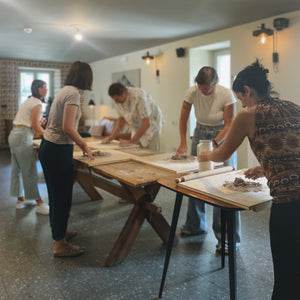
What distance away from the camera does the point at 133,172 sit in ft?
6.54

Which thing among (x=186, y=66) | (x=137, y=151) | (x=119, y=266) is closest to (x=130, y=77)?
(x=186, y=66)

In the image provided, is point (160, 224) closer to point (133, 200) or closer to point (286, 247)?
point (133, 200)

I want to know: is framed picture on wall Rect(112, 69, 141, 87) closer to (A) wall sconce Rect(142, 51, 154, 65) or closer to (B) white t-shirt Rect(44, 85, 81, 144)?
(A) wall sconce Rect(142, 51, 154, 65)

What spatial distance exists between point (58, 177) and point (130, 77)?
5.05 meters

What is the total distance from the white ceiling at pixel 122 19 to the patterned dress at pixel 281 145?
2.69m

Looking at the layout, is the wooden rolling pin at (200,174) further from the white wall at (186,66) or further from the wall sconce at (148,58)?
the wall sconce at (148,58)

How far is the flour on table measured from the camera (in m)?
1.49

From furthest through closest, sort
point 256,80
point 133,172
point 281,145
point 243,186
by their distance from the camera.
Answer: point 133,172 < point 243,186 < point 256,80 < point 281,145

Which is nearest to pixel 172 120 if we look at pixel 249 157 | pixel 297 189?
pixel 249 157

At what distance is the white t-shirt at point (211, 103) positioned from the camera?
2.36 meters

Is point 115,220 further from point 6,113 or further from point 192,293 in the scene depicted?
point 6,113

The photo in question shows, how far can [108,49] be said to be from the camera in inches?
256

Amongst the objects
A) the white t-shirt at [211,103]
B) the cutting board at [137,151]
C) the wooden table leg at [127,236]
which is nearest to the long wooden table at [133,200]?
the wooden table leg at [127,236]

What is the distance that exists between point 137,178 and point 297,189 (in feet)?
3.08
